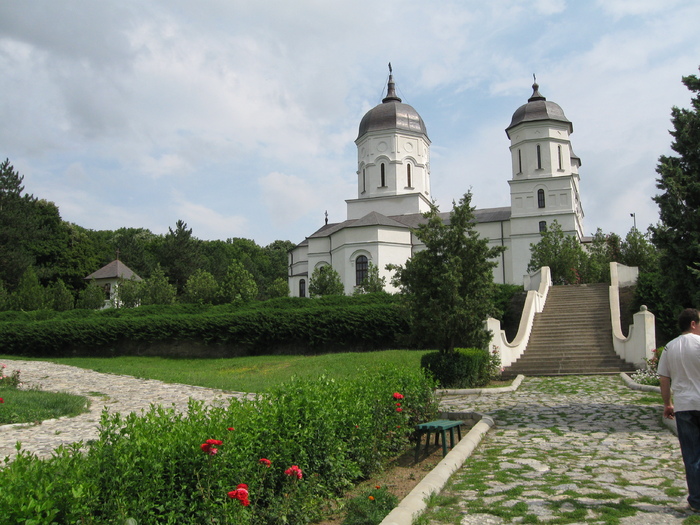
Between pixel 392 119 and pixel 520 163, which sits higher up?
pixel 392 119

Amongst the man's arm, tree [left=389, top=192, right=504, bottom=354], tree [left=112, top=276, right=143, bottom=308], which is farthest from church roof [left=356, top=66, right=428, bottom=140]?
the man's arm

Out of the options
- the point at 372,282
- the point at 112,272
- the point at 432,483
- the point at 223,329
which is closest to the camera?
the point at 432,483

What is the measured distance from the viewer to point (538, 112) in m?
41.7

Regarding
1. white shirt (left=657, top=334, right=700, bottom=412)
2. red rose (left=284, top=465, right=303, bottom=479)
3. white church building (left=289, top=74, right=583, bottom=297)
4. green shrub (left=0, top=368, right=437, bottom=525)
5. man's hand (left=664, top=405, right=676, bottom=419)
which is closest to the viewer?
green shrub (left=0, top=368, right=437, bottom=525)

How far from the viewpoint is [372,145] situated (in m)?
46.0

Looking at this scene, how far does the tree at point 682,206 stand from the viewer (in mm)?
7988

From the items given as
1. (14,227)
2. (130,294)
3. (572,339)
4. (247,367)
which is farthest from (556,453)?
(14,227)

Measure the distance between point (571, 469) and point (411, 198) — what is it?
130 ft

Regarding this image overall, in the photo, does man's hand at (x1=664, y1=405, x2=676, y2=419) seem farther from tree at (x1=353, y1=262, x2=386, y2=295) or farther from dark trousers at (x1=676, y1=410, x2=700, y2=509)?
tree at (x1=353, y1=262, x2=386, y2=295)

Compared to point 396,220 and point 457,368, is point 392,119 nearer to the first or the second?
point 396,220

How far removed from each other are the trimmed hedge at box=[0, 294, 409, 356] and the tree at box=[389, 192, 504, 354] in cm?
863

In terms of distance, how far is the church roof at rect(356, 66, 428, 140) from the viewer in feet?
150

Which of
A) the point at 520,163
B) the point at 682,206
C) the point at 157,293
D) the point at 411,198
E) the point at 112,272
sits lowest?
the point at 682,206

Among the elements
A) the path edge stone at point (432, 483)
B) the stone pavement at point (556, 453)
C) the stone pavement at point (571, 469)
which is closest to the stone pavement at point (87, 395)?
the stone pavement at point (556, 453)
